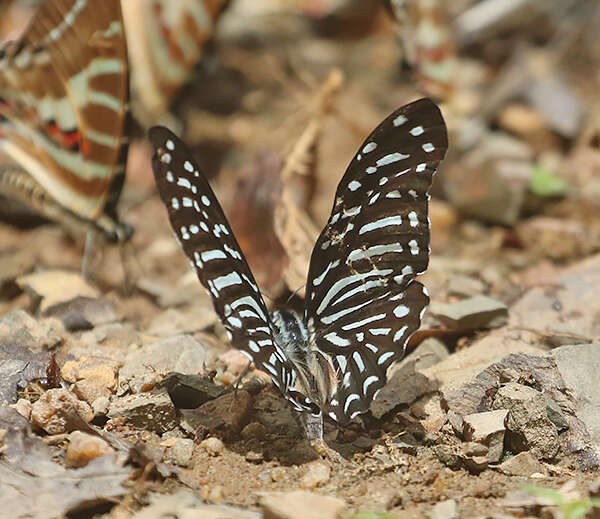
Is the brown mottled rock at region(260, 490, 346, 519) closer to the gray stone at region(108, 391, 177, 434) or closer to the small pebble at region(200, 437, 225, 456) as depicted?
the small pebble at region(200, 437, 225, 456)

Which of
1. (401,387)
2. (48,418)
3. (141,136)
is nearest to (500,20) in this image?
(141,136)

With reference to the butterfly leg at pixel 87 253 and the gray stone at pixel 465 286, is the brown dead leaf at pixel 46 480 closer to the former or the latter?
the butterfly leg at pixel 87 253

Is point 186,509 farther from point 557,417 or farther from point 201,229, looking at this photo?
point 557,417

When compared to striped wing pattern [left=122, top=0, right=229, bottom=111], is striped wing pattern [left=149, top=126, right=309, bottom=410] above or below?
below

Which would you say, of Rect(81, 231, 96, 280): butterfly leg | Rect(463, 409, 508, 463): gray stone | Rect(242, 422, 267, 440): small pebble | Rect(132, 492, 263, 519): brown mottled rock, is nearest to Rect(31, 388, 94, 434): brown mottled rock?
Rect(132, 492, 263, 519): brown mottled rock

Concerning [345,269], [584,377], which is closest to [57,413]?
[345,269]

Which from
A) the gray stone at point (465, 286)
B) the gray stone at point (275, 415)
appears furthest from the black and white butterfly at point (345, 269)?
the gray stone at point (465, 286)
